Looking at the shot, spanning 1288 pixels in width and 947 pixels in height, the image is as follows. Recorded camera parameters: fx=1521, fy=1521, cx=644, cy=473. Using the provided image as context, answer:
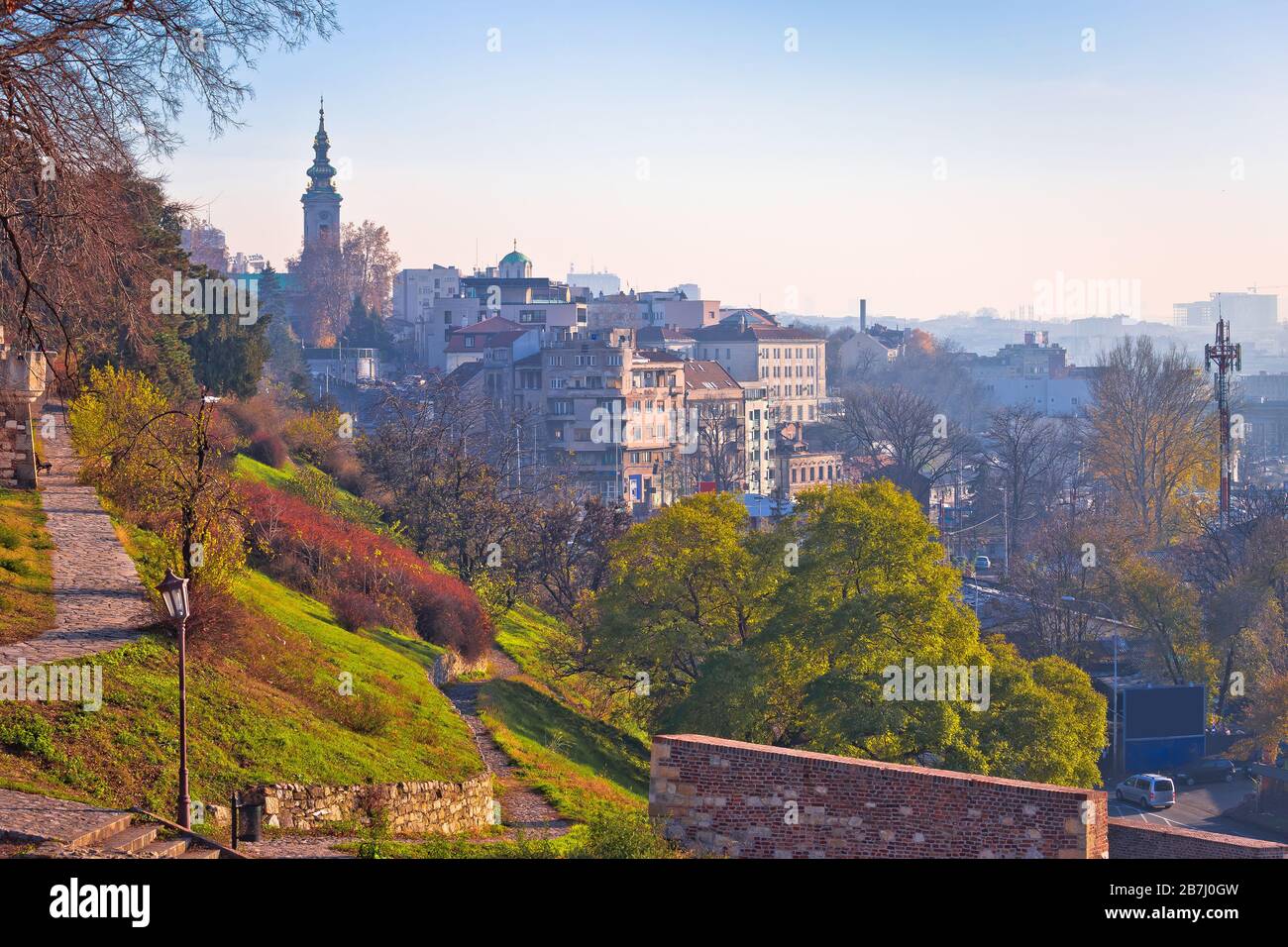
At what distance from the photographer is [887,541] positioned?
92.9 feet

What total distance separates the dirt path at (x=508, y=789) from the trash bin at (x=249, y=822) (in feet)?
11.8

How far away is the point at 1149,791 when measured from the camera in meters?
36.4

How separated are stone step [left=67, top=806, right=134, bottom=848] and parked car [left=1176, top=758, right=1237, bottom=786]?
3334 cm

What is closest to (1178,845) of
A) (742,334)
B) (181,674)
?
(181,674)

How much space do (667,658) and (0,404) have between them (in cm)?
1265

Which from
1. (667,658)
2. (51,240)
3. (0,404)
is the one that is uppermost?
(51,240)

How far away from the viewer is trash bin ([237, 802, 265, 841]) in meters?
14.3

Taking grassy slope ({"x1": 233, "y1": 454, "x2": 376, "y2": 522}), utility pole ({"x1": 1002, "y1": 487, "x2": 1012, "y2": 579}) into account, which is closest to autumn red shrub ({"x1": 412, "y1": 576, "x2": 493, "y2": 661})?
grassy slope ({"x1": 233, "y1": 454, "x2": 376, "y2": 522})

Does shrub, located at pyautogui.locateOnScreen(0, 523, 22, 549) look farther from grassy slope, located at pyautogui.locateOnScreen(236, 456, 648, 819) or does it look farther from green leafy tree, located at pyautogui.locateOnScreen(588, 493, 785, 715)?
green leafy tree, located at pyautogui.locateOnScreen(588, 493, 785, 715)

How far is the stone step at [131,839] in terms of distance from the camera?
11.8m

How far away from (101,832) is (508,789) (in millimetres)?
9139

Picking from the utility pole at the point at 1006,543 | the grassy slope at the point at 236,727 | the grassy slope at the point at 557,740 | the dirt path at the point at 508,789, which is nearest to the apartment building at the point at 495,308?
the utility pole at the point at 1006,543
